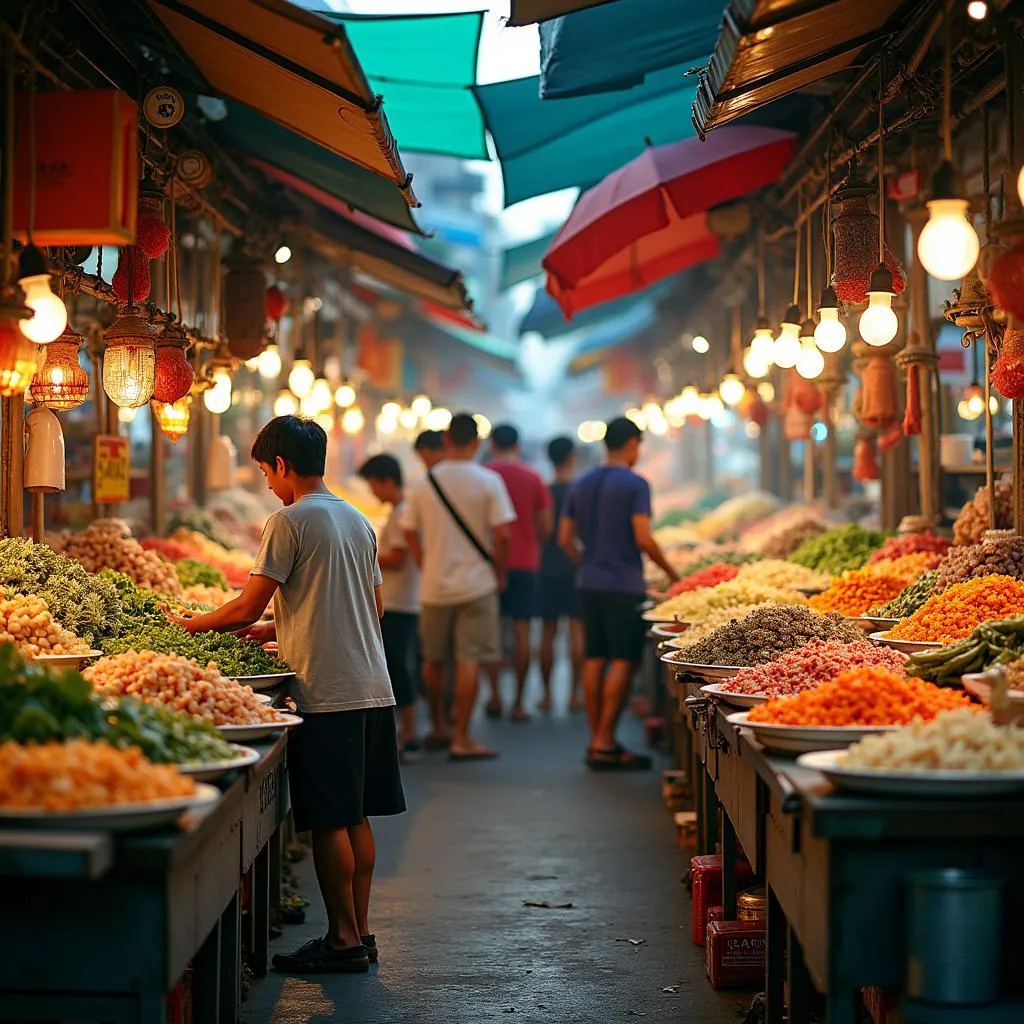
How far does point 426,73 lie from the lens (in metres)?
8.05

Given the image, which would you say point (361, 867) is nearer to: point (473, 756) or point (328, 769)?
point (328, 769)

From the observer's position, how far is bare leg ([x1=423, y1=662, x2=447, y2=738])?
10.6 metres

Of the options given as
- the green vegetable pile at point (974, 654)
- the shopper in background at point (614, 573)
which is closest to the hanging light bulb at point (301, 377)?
the shopper in background at point (614, 573)

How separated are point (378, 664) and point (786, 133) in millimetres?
4505

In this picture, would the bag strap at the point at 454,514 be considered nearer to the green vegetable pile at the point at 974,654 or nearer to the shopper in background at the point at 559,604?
the shopper in background at the point at 559,604

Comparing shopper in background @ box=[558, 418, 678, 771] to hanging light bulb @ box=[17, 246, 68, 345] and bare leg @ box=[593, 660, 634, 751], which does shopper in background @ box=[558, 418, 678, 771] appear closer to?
bare leg @ box=[593, 660, 634, 751]

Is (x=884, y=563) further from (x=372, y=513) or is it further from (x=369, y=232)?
(x=372, y=513)

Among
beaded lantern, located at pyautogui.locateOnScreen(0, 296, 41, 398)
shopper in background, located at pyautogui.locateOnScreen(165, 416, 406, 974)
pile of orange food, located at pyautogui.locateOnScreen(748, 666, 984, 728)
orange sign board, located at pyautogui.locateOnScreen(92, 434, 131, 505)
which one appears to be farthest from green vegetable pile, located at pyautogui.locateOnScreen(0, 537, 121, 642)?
pile of orange food, located at pyautogui.locateOnScreen(748, 666, 984, 728)

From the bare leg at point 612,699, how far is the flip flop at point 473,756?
84cm

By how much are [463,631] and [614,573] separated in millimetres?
1211

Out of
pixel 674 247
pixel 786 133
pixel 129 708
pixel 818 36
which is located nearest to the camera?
pixel 129 708

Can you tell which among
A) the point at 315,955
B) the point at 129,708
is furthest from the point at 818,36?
the point at 315,955

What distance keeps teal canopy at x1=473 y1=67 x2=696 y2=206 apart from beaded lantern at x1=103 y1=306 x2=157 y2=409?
3.15 meters

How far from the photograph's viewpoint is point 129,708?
12.4ft
